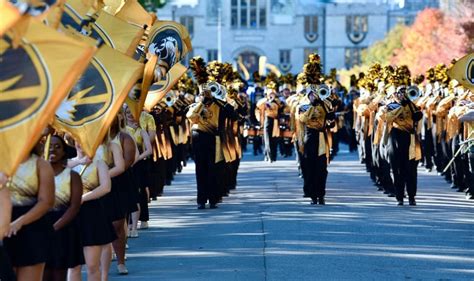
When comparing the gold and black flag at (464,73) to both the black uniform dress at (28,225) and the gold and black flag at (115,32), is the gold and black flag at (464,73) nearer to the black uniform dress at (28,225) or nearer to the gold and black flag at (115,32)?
the gold and black flag at (115,32)

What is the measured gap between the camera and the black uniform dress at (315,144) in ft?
68.2

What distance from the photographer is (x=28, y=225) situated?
8945 millimetres

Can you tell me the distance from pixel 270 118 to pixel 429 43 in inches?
1677

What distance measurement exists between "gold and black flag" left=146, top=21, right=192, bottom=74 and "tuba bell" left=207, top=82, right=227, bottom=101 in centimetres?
154

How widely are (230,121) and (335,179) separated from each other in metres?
5.38

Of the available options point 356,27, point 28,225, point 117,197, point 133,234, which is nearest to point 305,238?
point 133,234

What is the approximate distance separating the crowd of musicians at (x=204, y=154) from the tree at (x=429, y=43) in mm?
21332

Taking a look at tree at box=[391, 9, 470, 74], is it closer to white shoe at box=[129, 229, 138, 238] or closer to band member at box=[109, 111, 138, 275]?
white shoe at box=[129, 229, 138, 238]

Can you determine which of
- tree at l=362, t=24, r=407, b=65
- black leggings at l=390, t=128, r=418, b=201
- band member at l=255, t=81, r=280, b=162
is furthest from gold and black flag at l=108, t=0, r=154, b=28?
tree at l=362, t=24, r=407, b=65

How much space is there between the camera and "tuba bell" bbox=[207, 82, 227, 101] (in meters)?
20.5

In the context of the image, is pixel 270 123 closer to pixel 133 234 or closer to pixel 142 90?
pixel 133 234

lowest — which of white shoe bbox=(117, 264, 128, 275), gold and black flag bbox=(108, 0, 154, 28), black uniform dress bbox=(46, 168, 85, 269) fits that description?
white shoe bbox=(117, 264, 128, 275)

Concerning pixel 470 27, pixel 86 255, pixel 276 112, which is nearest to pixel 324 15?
pixel 470 27

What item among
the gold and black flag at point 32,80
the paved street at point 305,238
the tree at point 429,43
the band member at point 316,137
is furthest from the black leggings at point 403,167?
the tree at point 429,43
